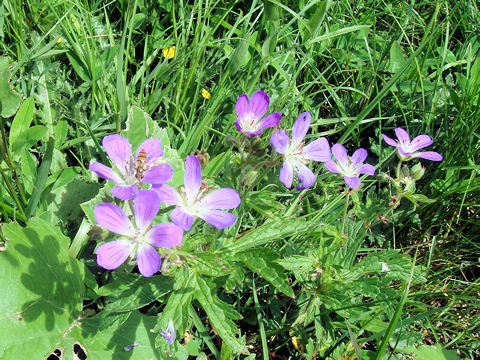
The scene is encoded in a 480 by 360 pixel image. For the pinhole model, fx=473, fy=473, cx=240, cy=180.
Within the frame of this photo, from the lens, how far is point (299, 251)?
2592 mm

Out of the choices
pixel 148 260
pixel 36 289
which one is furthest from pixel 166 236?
pixel 36 289

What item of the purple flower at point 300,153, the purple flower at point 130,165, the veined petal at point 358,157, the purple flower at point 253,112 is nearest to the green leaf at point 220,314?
the purple flower at point 130,165

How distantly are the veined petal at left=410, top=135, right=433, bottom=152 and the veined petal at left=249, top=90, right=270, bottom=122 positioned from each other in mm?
1131

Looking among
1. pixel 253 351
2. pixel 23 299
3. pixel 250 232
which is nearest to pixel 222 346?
pixel 253 351

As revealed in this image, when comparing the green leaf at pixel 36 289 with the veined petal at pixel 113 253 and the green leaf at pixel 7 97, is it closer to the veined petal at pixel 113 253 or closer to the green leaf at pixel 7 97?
the veined petal at pixel 113 253

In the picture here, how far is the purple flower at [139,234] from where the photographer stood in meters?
1.69

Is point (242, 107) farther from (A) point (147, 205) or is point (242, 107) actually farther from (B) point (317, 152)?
(A) point (147, 205)

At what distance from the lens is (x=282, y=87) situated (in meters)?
3.34

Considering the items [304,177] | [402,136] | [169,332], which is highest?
[304,177]

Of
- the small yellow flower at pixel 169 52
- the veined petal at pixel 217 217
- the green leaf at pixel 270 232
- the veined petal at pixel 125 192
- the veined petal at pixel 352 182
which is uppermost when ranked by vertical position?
the veined petal at pixel 125 192

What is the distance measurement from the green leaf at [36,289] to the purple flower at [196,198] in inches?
23.4

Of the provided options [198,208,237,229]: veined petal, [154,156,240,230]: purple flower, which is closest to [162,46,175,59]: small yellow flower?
[154,156,240,230]: purple flower

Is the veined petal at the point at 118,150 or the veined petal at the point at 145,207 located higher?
the veined petal at the point at 118,150

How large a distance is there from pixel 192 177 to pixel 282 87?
1618mm
